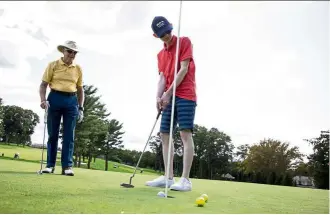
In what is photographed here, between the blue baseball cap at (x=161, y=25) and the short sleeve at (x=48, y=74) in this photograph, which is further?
the short sleeve at (x=48, y=74)

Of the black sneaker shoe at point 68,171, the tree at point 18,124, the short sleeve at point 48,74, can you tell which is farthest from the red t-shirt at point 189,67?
the tree at point 18,124

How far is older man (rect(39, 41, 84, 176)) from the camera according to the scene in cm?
384

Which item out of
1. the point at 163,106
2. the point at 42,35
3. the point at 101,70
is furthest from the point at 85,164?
the point at 163,106

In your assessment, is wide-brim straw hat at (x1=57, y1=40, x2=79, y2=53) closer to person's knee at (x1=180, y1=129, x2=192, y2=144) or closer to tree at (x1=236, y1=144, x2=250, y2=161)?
person's knee at (x1=180, y1=129, x2=192, y2=144)

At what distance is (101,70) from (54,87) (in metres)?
2.34

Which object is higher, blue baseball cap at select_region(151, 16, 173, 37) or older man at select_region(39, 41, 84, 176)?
blue baseball cap at select_region(151, 16, 173, 37)

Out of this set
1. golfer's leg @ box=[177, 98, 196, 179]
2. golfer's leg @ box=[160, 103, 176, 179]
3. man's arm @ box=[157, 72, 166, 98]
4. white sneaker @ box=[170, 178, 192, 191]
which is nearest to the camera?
white sneaker @ box=[170, 178, 192, 191]

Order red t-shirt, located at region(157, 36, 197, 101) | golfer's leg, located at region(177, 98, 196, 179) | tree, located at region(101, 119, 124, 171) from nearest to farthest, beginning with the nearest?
golfer's leg, located at region(177, 98, 196, 179) < red t-shirt, located at region(157, 36, 197, 101) < tree, located at region(101, 119, 124, 171)

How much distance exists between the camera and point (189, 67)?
3283 mm

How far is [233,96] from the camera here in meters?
33.8

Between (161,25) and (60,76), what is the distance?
1.43 m

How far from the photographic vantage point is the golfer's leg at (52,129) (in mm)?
3836

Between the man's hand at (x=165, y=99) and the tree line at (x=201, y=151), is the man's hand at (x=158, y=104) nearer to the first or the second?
the man's hand at (x=165, y=99)

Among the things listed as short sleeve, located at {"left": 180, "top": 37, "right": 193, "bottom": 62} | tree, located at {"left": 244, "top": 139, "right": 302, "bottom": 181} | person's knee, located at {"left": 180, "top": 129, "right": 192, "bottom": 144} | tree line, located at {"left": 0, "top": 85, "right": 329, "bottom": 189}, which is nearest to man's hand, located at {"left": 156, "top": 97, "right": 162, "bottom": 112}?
person's knee, located at {"left": 180, "top": 129, "right": 192, "bottom": 144}
